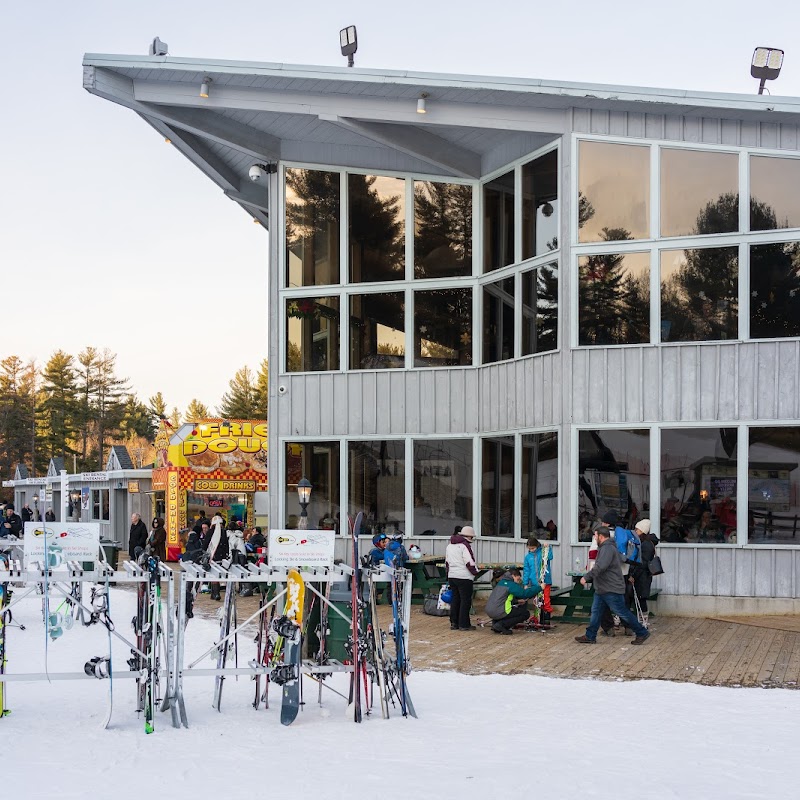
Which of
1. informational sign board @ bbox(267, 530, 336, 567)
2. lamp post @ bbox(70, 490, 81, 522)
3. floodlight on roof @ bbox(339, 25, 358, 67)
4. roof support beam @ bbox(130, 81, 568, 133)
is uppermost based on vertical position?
floodlight on roof @ bbox(339, 25, 358, 67)

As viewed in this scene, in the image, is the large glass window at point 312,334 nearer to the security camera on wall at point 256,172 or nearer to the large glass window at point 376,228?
the large glass window at point 376,228

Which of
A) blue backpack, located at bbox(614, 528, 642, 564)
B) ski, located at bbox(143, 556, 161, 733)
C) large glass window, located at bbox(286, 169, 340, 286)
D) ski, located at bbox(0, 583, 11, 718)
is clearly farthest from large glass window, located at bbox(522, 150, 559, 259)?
ski, located at bbox(0, 583, 11, 718)

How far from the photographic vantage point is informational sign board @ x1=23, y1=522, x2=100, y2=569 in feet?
28.7

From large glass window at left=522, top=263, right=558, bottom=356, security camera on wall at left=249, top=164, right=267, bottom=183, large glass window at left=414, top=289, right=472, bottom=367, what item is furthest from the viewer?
security camera on wall at left=249, top=164, right=267, bottom=183

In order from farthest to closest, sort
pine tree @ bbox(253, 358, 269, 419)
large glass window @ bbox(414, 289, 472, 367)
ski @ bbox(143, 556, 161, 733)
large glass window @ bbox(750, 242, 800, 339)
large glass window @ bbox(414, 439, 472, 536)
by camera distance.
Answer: pine tree @ bbox(253, 358, 269, 419), large glass window @ bbox(414, 289, 472, 367), large glass window @ bbox(414, 439, 472, 536), large glass window @ bbox(750, 242, 800, 339), ski @ bbox(143, 556, 161, 733)

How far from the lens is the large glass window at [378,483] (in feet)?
60.5

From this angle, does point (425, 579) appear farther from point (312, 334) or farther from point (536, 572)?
point (312, 334)

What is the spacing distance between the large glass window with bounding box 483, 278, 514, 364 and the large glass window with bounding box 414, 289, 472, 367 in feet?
1.21

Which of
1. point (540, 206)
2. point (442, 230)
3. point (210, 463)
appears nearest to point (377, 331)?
point (442, 230)

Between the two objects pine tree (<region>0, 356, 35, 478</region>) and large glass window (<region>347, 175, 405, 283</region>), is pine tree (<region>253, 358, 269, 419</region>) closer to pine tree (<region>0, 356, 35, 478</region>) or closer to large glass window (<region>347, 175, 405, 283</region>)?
pine tree (<region>0, 356, 35, 478</region>)

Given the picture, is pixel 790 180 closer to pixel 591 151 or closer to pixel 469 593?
pixel 591 151

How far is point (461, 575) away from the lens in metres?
14.0

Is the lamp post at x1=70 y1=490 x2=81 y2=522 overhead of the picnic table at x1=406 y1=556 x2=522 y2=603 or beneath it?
beneath

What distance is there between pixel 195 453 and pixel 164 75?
47.8ft
